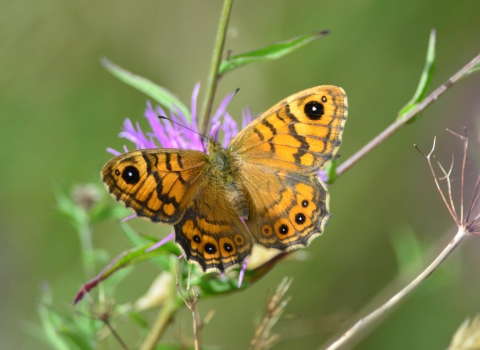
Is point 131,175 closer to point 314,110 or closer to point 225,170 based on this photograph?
point 225,170

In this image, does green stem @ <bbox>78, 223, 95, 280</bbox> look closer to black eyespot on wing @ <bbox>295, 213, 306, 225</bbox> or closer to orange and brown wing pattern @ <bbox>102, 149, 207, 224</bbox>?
orange and brown wing pattern @ <bbox>102, 149, 207, 224</bbox>

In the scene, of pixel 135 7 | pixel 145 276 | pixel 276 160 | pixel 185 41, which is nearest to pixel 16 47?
pixel 135 7

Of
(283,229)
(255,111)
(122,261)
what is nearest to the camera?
(122,261)

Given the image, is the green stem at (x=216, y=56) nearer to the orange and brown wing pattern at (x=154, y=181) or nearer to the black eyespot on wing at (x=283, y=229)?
the orange and brown wing pattern at (x=154, y=181)

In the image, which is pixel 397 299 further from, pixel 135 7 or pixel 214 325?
pixel 135 7

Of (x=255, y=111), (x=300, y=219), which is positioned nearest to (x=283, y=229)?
(x=300, y=219)

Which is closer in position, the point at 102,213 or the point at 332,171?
the point at 332,171

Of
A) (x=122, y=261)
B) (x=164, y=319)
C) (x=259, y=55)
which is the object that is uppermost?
(x=259, y=55)
